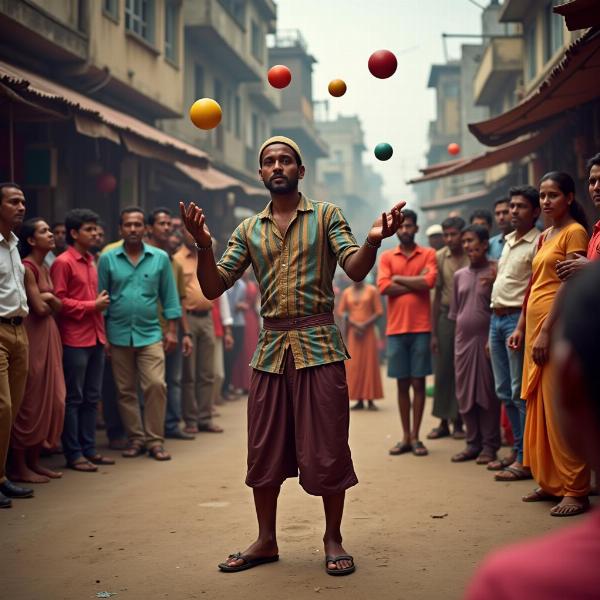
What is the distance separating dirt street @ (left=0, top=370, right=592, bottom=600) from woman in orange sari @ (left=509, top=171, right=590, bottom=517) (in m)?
0.21

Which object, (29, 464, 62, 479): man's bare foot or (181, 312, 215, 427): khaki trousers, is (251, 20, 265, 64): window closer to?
(181, 312, 215, 427): khaki trousers

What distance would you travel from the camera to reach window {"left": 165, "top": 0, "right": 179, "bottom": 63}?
17.2 m

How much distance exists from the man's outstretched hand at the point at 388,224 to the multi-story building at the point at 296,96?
30.4 metres

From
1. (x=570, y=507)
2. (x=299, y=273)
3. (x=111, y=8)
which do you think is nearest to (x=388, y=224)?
(x=299, y=273)

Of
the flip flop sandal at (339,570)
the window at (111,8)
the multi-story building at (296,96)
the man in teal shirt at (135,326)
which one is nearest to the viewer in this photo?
the flip flop sandal at (339,570)

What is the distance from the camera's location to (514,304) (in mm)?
6230

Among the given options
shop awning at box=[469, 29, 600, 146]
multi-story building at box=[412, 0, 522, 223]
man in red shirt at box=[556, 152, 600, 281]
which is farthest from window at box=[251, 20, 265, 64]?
man in red shirt at box=[556, 152, 600, 281]

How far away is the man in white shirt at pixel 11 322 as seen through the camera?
571 centimetres

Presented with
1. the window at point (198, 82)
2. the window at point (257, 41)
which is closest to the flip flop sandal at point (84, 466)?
the window at point (198, 82)

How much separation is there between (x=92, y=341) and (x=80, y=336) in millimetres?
110

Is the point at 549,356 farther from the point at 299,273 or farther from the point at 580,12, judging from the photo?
the point at 580,12

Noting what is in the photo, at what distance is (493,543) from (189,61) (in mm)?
17652

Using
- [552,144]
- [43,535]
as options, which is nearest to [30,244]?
[43,535]

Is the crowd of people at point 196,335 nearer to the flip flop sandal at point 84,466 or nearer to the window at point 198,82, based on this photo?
the flip flop sandal at point 84,466
